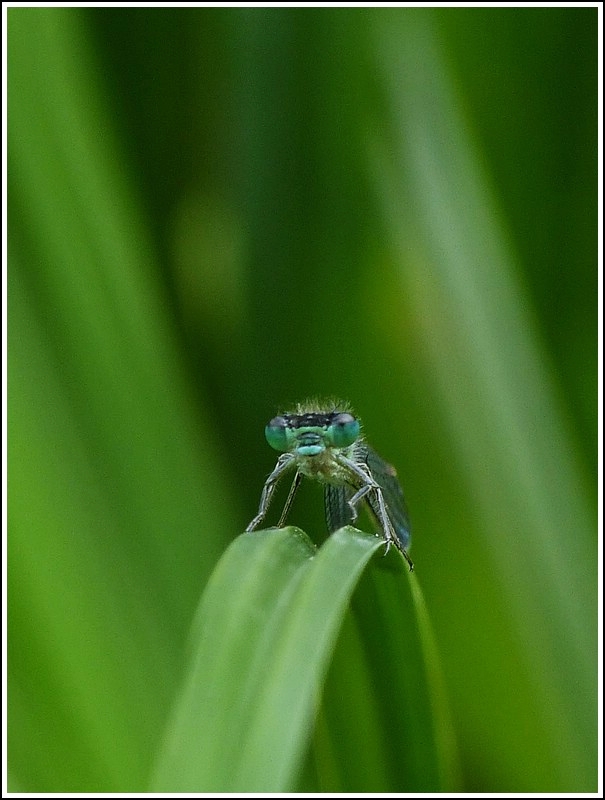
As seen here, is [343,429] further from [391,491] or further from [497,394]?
[497,394]

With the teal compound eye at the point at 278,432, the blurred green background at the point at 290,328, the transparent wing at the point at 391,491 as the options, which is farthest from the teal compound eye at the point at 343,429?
the blurred green background at the point at 290,328

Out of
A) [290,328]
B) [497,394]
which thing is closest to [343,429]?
[497,394]

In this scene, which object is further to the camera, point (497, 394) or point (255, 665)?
point (497, 394)

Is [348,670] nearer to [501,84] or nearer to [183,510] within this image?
[183,510]

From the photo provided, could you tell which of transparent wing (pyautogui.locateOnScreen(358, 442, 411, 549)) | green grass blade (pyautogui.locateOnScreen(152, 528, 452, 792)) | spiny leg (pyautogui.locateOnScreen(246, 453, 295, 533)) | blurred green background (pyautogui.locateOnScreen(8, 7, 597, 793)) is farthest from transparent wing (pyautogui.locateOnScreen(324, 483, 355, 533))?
green grass blade (pyautogui.locateOnScreen(152, 528, 452, 792))

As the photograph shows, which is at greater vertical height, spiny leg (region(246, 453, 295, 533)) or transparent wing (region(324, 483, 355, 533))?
spiny leg (region(246, 453, 295, 533))

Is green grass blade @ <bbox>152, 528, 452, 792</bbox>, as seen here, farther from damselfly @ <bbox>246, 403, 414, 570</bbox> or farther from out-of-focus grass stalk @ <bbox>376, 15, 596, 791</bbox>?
out-of-focus grass stalk @ <bbox>376, 15, 596, 791</bbox>
